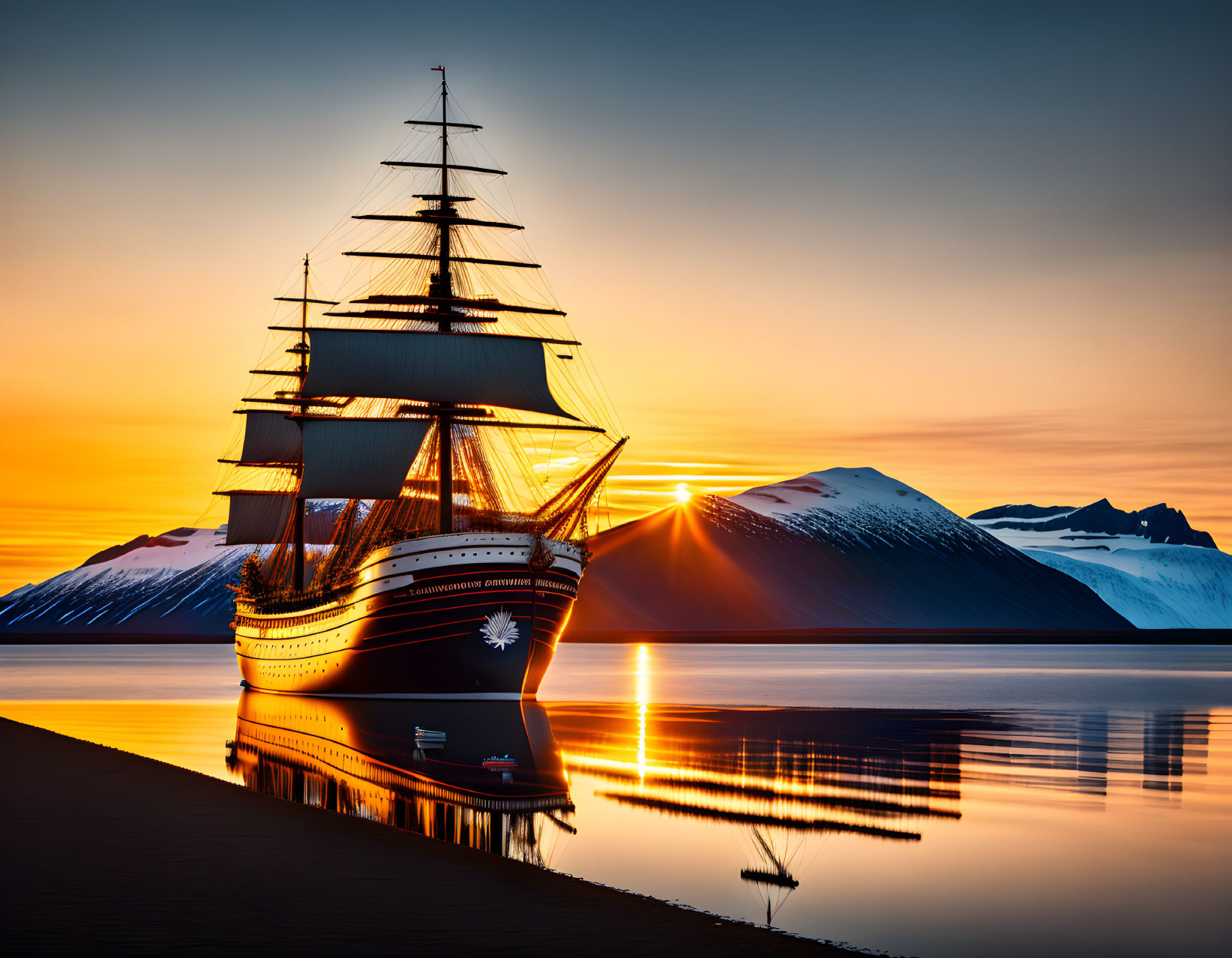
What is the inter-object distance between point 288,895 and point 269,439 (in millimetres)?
79065

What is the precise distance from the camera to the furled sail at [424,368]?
212ft

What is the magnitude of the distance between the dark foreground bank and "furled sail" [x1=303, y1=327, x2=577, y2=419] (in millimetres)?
46275

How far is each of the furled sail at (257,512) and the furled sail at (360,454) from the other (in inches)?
1080

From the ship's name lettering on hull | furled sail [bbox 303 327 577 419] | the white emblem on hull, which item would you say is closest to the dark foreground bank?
the ship's name lettering on hull

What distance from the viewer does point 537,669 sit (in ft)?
184

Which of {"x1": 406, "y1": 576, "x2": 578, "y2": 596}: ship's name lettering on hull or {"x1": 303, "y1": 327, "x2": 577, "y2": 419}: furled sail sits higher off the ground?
{"x1": 303, "y1": 327, "x2": 577, "y2": 419}: furled sail

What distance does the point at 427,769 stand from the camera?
1105 inches

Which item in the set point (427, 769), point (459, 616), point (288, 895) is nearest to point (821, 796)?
point (427, 769)

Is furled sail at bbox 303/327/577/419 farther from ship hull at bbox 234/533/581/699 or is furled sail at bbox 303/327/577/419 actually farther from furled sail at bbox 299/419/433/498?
ship hull at bbox 234/533/581/699

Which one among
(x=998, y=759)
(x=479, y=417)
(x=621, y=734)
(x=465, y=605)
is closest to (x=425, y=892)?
(x=998, y=759)

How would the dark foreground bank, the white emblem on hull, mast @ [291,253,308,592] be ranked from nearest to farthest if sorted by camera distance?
the dark foreground bank → the white emblem on hull → mast @ [291,253,308,592]

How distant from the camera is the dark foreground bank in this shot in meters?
11.2

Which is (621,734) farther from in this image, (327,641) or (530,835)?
(327,641)

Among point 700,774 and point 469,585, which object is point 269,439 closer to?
point 469,585
